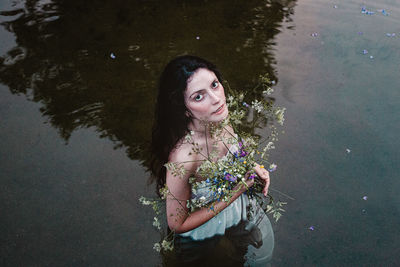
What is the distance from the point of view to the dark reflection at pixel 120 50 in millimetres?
4547

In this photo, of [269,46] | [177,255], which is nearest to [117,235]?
[177,255]

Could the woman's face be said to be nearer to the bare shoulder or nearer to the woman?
the woman

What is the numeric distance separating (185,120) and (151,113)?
2227 millimetres

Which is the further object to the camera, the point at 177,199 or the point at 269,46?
the point at 269,46

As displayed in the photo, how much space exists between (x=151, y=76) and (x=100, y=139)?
1380mm

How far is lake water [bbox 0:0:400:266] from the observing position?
11.0 ft

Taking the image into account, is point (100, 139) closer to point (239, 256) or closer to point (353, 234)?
point (239, 256)

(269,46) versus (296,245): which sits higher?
(269,46)

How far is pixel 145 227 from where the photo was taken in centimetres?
338

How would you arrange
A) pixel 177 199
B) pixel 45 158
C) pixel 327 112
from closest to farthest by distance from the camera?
pixel 177 199 < pixel 45 158 < pixel 327 112

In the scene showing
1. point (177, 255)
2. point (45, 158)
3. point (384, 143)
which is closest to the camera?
point (177, 255)

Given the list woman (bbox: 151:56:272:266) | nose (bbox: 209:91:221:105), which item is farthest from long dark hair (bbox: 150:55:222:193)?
nose (bbox: 209:91:221:105)

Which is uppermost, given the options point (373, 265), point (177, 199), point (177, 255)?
point (177, 199)

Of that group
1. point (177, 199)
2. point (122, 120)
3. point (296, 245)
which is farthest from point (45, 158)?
point (296, 245)
